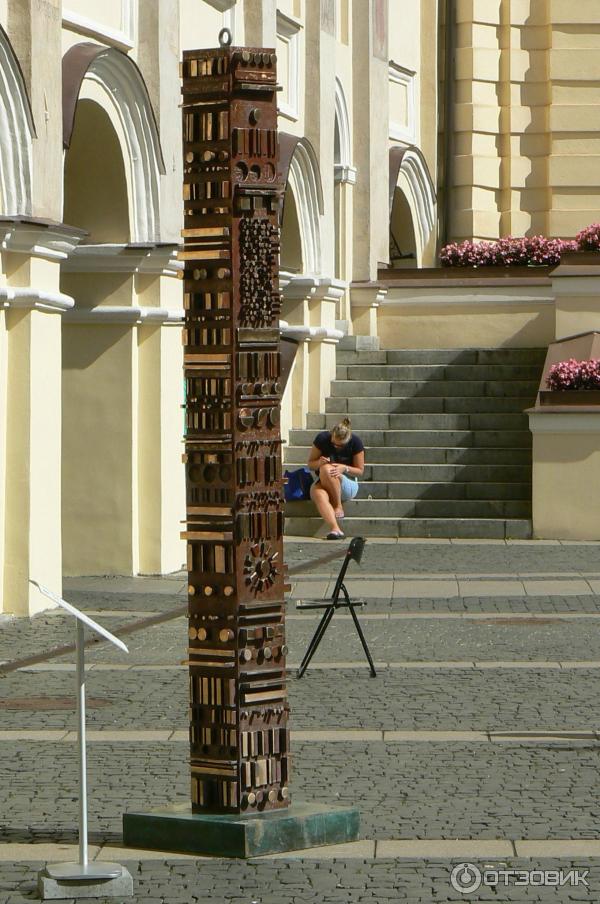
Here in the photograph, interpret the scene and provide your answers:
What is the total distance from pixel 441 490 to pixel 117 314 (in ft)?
19.2

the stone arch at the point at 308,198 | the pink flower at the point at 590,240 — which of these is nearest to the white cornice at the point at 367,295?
the stone arch at the point at 308,198

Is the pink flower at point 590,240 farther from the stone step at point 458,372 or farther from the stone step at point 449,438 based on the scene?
the stone step at point 449,438

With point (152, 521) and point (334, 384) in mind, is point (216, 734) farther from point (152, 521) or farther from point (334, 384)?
point (334, 384)

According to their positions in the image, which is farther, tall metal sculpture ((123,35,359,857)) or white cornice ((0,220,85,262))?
white cornice ((0,220,85,262))

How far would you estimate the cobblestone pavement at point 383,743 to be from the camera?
6570 millimetres

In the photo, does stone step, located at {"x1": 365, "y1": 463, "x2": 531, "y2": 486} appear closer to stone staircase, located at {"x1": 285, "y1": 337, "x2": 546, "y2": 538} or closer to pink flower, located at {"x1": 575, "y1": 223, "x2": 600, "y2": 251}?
stone staircase, located at {"x1": 285, "y1": 337, "x2": 546, "y2": 538}

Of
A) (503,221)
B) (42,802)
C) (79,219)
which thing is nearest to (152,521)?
(79,219)

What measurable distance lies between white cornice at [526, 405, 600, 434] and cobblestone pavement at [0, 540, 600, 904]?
14.1 ft

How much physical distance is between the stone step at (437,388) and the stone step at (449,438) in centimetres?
95

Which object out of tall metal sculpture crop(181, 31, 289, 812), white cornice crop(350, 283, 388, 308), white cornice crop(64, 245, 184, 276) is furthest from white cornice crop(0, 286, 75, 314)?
white cornice crop(350, 283, 388, 308)

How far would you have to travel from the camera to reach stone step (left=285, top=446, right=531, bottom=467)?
21734mm

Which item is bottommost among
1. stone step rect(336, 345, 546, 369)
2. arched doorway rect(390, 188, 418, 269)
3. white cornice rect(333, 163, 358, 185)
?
stone step rect(336, 345, 546, 369)

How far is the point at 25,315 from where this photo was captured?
1410 centimetres

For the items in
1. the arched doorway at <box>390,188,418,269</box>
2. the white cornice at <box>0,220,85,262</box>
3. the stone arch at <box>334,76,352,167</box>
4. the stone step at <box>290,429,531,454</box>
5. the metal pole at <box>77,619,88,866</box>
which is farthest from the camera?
the arched doorway at <box>390,188,418,269</box>
